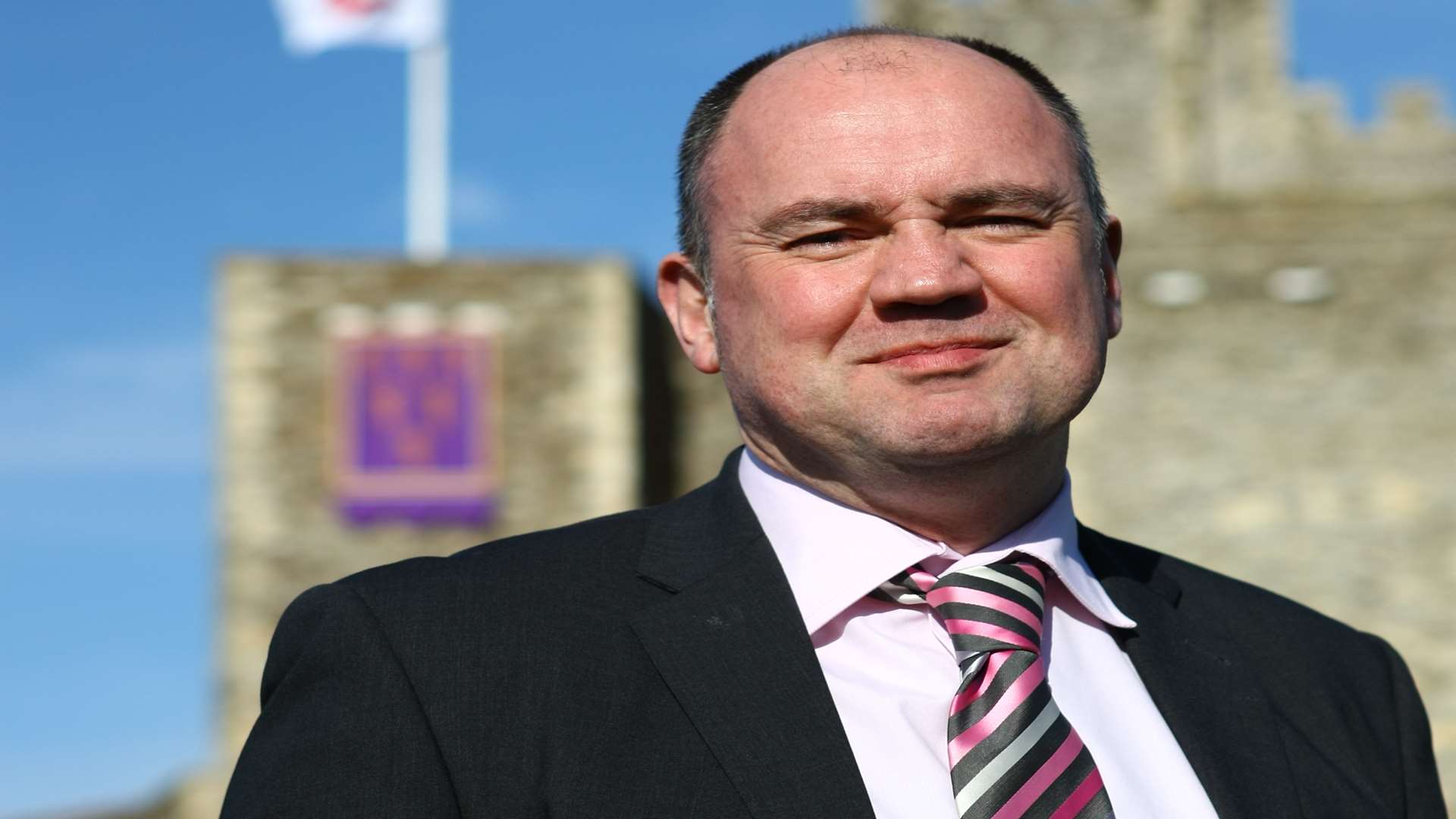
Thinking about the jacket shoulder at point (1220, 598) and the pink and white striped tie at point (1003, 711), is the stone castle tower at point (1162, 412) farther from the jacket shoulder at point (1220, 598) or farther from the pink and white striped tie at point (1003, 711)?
the pink and white striped tie at point (1003, 711)

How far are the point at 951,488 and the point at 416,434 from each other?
12.0 meters

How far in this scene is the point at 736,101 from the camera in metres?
2.19

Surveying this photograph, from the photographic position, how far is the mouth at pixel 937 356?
1.96m

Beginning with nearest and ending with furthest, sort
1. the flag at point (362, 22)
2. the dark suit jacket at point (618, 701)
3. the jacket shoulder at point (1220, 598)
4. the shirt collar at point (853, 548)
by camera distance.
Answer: the dark suit jacket at point (618, 701), the shirt collar at point (853, 548), the jacket shoulder at point (1220, 598), the flag at point (362, 22)

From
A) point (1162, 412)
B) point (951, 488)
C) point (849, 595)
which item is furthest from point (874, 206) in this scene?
point (1162, 412)

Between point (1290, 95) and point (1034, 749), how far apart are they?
82.7 ft

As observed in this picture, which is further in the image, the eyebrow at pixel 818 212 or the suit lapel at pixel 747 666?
the eyebrow at pixel 818 212

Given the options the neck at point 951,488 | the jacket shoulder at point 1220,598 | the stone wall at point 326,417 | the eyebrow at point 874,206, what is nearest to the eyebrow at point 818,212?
the eyebrow at point 874,206

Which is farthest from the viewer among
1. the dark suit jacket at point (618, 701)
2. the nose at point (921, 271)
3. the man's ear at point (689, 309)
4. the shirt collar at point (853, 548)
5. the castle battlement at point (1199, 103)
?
the castle battlement at point (1199, 103)

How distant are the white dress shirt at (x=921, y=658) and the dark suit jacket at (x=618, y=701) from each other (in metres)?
0.03

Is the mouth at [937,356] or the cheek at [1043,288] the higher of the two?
the cheek at [1043,288]

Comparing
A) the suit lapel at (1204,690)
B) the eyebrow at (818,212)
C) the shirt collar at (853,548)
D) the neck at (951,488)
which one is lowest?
the suit lapel at (1204,690)

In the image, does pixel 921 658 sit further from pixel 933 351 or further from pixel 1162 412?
pixel 1162 412

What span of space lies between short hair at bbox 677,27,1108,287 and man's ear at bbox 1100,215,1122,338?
1.3 inches
